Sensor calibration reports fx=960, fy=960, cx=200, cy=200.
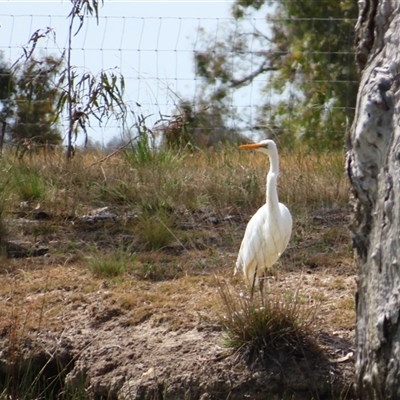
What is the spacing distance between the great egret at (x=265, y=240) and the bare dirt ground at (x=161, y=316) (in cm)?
13

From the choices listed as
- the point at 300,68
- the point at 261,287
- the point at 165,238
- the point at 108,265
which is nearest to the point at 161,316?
the point at 261,287

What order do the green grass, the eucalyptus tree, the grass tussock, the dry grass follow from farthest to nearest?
the eucalyptus tree → the green grass → the dry grass → the grass tussock

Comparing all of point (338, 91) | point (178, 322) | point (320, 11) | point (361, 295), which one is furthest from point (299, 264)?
point (320, 11)

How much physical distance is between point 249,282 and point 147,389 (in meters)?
0.98

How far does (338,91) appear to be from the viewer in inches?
491

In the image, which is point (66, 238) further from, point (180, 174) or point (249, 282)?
point (249, 282)

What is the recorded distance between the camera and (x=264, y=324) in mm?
5172

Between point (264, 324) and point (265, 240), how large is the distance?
0.94 m

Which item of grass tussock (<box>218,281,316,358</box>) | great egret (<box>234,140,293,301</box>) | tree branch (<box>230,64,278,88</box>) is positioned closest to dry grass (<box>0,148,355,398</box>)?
grass tussock (<box>218,281,316,358</box>)

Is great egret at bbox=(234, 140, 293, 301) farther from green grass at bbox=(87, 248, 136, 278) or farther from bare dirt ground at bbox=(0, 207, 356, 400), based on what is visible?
green grass at bbox=(87, 248, 136, 278)

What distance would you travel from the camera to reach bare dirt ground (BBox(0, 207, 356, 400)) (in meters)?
5.19

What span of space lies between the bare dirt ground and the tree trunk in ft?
3.47

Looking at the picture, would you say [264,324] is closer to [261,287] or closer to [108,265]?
[261,287]

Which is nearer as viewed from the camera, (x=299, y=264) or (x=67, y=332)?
(x=67, y=332)
